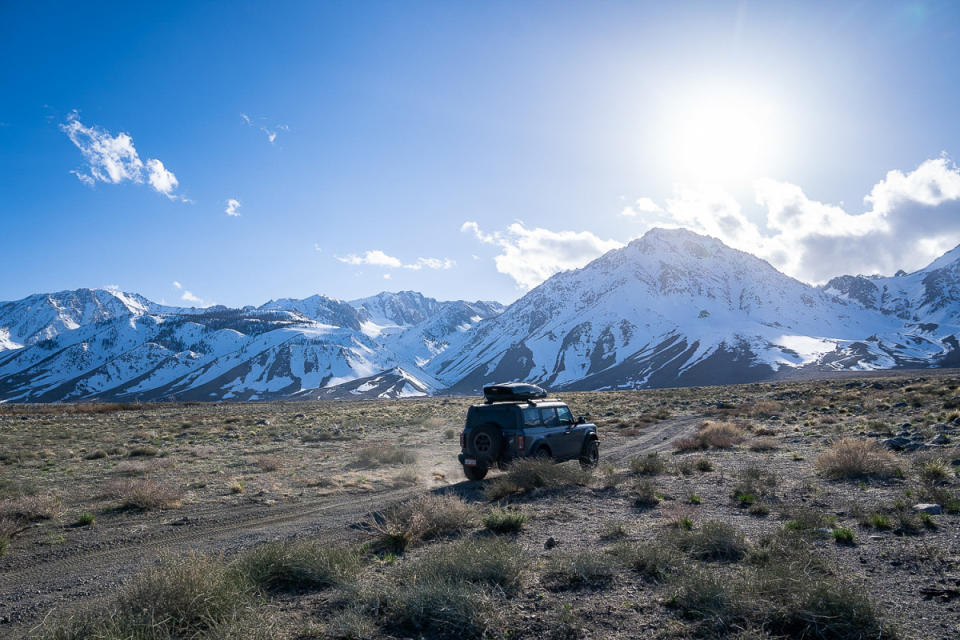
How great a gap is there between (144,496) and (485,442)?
27.3 feet

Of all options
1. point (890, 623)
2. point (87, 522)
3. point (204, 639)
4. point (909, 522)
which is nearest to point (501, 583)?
point (204, 639)

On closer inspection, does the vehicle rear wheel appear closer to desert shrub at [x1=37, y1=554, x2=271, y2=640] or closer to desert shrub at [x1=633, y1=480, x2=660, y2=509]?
desert shrub at [x1=633, y1=480, x2=660, y2=509]

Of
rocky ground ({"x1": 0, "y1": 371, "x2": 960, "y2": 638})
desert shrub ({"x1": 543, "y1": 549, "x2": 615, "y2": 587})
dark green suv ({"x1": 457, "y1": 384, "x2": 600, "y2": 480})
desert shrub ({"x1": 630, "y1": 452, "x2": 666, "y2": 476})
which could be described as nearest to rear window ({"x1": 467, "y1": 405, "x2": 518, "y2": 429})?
dark green suv ({"x1": 457, "y1": 384, "x2": 600, "y2": 480})

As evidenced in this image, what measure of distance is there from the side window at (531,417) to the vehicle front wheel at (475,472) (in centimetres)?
178

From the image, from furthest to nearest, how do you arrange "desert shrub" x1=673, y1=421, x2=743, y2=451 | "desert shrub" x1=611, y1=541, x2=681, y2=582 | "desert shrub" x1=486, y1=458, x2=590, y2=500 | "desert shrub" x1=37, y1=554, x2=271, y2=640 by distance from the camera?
"desert shrub" x1=673, y1=421, x2=743, y2=451 < "desert shrub" x1=486, y1=458, x2=590, y2=500 < "desert shrub" x1=611, y1=541, x2=681, y2=582 < "desert shrub" x1=37, y1=554, x2=271, y2=640

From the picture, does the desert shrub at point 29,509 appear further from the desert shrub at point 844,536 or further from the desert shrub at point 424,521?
the desert shrub at point 844,536

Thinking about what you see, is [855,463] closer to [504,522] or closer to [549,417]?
[549,417]

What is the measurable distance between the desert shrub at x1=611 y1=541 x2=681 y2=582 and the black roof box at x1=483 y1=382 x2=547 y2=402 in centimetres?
764

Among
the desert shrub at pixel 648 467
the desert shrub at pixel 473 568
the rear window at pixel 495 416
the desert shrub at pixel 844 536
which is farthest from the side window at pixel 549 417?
the desert shrub at pixel 473 568

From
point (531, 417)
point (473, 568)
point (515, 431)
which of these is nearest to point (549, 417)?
point (531, 417)

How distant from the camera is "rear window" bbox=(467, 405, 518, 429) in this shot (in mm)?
13875

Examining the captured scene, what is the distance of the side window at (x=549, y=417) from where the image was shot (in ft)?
47.8

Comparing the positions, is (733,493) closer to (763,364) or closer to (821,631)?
(821,631)

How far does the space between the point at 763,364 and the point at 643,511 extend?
8452 inches
